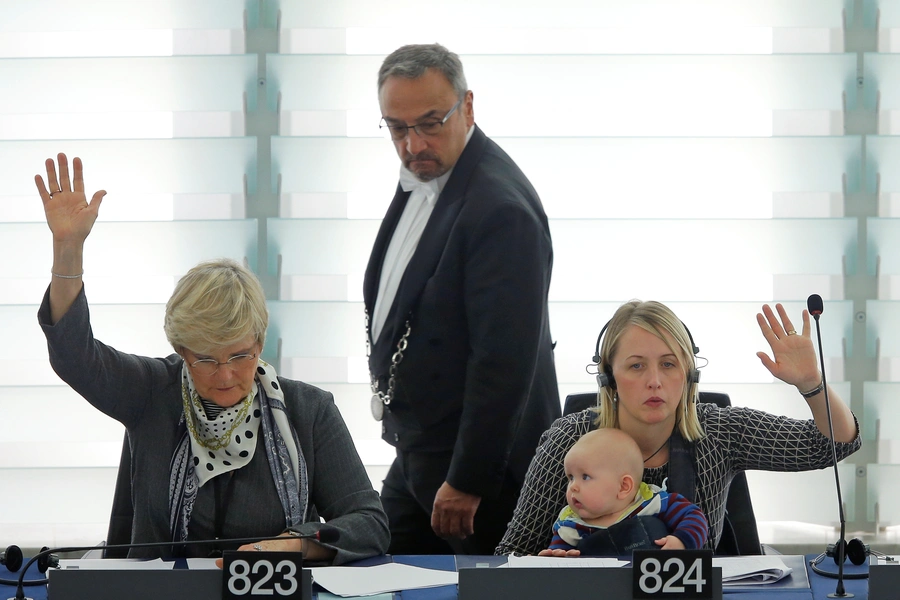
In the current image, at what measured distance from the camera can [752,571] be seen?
1.95 metres

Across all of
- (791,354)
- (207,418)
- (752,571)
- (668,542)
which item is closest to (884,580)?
(752,571)

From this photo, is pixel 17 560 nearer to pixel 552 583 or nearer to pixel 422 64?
pixel 552 583

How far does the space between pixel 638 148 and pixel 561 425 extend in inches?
61.3

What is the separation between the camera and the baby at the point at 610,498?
7.47 ft

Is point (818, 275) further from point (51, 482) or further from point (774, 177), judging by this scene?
point (51, 482)

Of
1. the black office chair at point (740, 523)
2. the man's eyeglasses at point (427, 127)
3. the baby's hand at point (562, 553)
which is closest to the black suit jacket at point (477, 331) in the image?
the man's eyeglasses at point (427, 127)

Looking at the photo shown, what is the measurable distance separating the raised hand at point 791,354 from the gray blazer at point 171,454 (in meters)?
0.98

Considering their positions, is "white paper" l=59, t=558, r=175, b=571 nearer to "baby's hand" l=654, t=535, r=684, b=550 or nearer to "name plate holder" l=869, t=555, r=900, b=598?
"baby's hand" l=654, t=535, r=684, b=550

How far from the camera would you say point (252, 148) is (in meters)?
3.70

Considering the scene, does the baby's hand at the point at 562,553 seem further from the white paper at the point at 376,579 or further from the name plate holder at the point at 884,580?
the name plate holder at the point at 884,580

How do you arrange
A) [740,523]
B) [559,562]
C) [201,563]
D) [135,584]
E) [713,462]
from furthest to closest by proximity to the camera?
[740,523]
[713,462]
[201,563]
[559,562]
[135,584]

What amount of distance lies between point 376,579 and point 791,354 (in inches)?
43.6

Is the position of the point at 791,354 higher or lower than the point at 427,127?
lower

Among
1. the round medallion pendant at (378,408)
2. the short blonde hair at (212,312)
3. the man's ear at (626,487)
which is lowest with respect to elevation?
the man's ear at (626,487)
